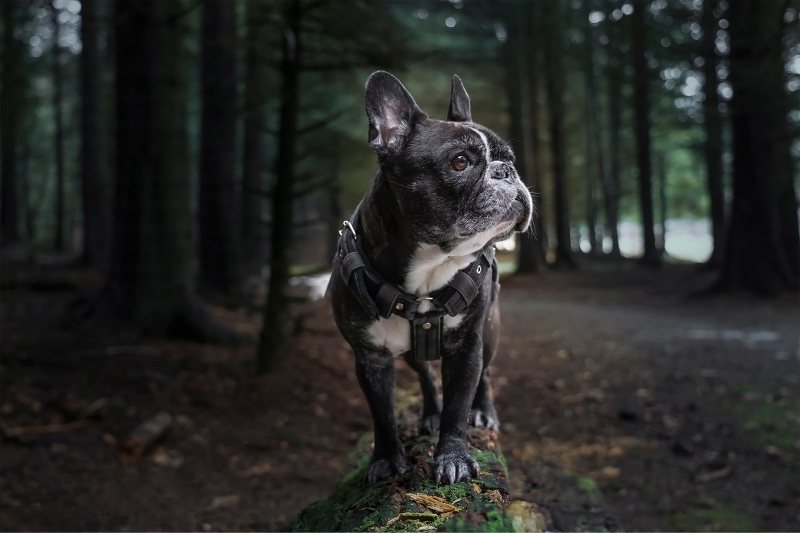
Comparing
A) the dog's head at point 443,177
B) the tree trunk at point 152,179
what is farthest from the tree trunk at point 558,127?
the dog's head at point 443,177

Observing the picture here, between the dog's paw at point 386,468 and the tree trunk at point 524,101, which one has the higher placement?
the tree trunk at point 524,101

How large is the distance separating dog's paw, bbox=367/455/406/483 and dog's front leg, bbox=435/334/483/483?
12.4 inches

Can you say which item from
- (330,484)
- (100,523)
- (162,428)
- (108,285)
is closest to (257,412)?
(162,428)

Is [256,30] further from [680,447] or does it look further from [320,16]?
[680,447]

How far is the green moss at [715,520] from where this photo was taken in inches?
245

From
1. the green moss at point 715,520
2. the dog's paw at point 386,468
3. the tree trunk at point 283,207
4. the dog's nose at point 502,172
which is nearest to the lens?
the dog's nose at point 502,172

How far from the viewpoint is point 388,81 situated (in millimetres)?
2465

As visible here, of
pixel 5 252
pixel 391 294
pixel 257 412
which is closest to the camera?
pixel 391 294

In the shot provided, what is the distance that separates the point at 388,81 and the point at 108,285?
8.52 m

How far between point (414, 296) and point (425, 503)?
796mm

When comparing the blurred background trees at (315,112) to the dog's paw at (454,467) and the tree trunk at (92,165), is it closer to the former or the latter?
the tree trunk at (92,165)

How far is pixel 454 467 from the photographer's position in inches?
113

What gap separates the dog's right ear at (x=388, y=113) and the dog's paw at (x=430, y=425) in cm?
161

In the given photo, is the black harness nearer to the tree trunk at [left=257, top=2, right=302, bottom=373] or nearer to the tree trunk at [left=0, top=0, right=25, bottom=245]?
the tree trunk at [left=257, top=2, right=302, bottom=373]
